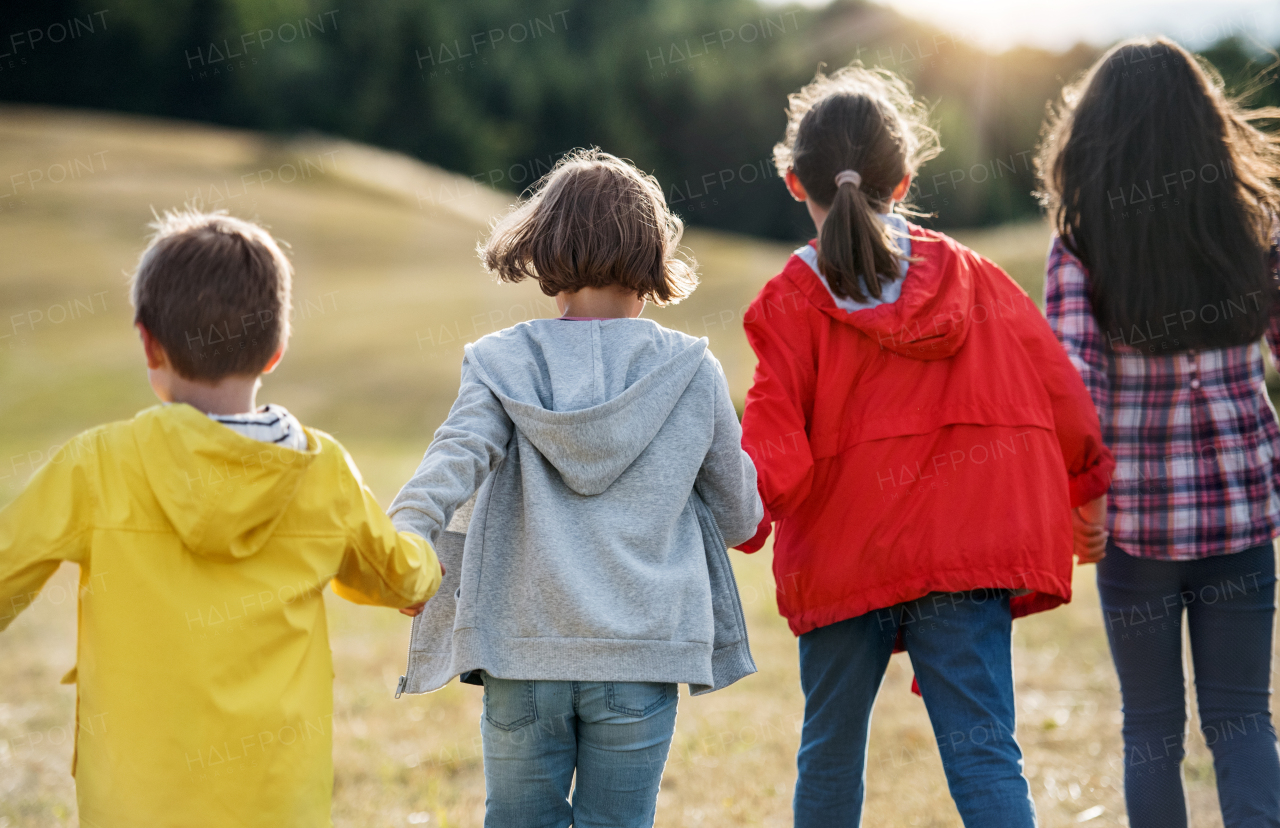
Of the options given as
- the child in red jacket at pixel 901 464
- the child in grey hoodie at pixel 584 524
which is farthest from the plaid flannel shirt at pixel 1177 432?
the child in grey hoodie at pixel 584 524

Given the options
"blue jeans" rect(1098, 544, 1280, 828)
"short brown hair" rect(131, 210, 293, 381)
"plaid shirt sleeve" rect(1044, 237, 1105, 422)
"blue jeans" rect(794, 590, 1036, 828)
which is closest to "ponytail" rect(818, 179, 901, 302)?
"plaid shirt sleeve" rect(1044, 237, 1105, 422)

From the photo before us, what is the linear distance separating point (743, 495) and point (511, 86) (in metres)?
40.5

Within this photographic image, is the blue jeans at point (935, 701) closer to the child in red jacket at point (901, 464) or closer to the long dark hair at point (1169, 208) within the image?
the child in red jacket at point (901, 464)

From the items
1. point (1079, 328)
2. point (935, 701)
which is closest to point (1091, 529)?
point (1079, 328)

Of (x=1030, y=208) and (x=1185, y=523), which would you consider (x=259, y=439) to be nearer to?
(x=1185, y=523)

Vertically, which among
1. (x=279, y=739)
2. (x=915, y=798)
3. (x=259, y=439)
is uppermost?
(x=259, y=439)

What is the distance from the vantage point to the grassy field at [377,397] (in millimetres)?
3279

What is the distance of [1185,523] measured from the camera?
2.28m

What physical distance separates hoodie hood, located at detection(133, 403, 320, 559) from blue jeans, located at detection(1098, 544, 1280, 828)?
1761 mm

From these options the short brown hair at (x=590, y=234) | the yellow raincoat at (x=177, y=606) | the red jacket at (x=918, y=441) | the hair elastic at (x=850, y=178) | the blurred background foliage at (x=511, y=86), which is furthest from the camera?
the blurred background foliage at (x=511, y=86)

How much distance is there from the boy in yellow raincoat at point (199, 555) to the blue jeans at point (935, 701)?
0.99 metres

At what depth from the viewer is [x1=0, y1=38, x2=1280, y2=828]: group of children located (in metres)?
1.61

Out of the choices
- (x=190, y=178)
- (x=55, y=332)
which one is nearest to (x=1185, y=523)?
(x=55, y=332)

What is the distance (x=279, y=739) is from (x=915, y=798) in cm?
211
